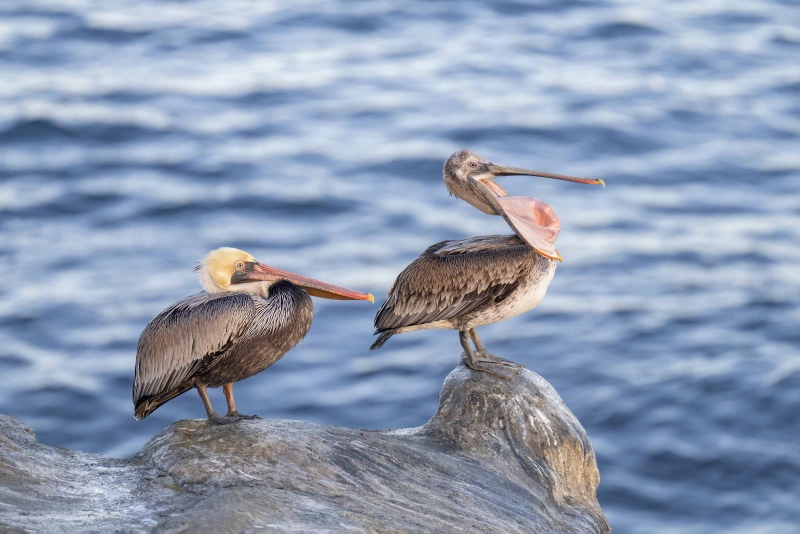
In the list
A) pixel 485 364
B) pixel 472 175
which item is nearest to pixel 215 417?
pixel 485 364

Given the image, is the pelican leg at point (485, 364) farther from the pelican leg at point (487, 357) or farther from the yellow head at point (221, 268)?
the yellow head at point (221, 268)

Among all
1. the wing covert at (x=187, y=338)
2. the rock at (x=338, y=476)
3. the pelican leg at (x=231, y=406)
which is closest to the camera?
the rock at (x=338, y=476)

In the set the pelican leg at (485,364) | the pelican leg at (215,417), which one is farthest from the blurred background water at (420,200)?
the pelican leg at (215,417)

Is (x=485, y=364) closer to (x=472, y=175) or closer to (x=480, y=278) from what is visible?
(x=480, y=278)

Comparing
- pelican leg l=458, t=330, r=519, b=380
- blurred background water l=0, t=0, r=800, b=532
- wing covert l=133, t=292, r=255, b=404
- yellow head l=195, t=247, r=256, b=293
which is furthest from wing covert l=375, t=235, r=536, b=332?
blurred background water l=0, t=0, r=800, b=532

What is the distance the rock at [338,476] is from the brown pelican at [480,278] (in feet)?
1.04

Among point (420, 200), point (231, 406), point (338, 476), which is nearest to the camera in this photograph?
point (338, 476)

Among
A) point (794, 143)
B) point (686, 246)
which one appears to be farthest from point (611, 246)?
point (794, 143)

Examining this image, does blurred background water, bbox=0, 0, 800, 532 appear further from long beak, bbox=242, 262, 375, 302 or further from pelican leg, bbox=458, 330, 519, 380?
long beak, bbox=242, 262, 375, 302

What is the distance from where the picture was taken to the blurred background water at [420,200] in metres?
14.7

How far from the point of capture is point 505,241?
7.45 metres

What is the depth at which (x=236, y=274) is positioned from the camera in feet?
21.9

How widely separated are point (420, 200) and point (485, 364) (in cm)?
1081

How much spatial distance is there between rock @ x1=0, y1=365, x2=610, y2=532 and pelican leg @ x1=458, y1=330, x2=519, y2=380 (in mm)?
43
